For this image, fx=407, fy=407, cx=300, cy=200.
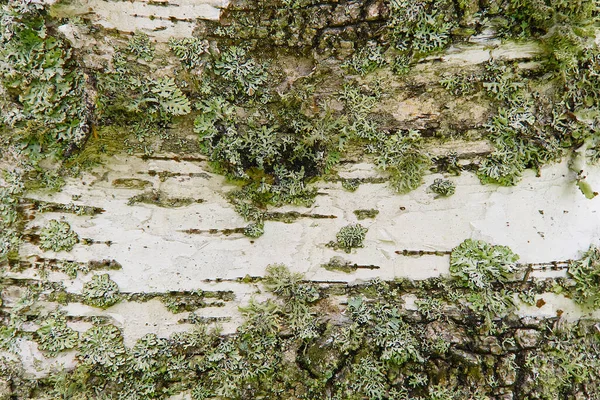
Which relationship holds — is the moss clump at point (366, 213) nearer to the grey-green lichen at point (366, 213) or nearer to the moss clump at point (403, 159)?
the grey-green lichen at point (366, 213)

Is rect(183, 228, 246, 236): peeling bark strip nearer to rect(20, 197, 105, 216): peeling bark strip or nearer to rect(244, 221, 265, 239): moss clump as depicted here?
rect(244, 221, 265, 239): moss clump

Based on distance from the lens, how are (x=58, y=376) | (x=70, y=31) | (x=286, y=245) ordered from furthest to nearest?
(x=286, y=245)
(x=58, y=376)
(x=70, y=31)

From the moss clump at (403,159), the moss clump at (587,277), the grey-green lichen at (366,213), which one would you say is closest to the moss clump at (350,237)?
the grey-green lichen at (366,213)

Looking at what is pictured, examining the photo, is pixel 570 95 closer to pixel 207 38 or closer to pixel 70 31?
pixel 207 38

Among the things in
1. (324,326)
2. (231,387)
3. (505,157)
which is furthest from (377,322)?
(505,157)

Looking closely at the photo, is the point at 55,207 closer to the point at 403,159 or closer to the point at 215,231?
the point at 215,231

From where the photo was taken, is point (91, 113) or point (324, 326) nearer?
point (91, 113)
